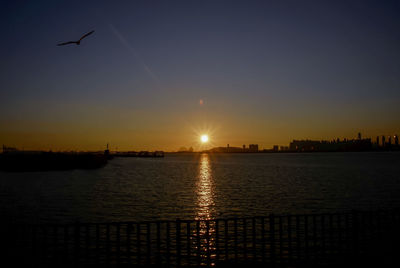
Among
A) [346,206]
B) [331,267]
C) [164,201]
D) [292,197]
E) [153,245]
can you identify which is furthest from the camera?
[292,197]

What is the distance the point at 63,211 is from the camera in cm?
3416

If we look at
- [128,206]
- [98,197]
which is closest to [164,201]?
[128,206]

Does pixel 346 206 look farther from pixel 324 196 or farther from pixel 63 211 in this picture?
pixel 63 211

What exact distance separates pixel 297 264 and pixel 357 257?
8.15 feet

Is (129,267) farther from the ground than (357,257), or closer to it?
closer to it

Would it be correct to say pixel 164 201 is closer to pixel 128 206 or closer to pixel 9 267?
pixel 128 206

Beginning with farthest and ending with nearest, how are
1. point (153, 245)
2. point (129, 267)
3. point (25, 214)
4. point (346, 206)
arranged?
point (346, 206) → point (25, 214) → point (153, 245) → point (129, 267)

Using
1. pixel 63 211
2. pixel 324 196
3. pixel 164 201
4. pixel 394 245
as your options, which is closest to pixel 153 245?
pixel 394 245

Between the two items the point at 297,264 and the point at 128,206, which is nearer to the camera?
the point at 297,264

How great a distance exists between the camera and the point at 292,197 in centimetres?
4503

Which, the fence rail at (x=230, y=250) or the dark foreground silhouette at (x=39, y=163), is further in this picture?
the dark foreground silhouette at (x=39, y=163)

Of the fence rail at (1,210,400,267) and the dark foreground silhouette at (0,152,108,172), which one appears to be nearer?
the fence rail at (1,210,400,267)

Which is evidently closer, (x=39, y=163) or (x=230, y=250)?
(x=230, y=250)

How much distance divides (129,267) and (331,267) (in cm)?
897
